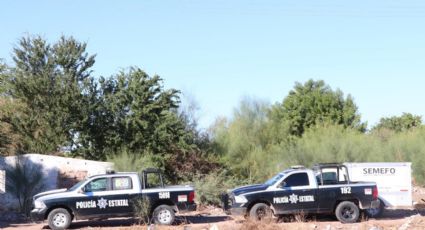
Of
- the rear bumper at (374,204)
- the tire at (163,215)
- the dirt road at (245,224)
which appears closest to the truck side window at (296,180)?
the dirt road at (245,224)

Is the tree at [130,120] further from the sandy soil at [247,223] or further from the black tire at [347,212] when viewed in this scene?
the black tire at [347,212]

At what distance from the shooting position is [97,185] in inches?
750

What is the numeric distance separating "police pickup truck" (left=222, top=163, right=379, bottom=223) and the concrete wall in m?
8.92

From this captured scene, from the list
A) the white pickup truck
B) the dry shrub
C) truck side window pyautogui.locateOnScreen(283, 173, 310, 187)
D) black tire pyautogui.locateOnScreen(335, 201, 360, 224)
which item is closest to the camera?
the dry shrub

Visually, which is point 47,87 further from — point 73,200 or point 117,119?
point 73,200

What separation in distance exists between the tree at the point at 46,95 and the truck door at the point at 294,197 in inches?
626

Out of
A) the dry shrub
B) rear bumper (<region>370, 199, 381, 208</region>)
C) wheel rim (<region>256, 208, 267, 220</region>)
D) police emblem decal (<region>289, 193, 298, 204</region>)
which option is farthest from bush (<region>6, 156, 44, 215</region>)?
rear bumper (<region>370, 199, 381, 208</region>)

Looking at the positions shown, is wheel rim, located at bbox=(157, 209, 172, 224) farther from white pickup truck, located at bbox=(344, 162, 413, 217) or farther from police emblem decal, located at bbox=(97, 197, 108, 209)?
white pickup truck, located at bbox=(344, 162, 413, 217)

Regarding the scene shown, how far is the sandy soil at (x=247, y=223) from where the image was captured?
1756cm

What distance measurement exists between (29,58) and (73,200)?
16802 millimetres

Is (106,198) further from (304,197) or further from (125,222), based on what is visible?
(304,197)

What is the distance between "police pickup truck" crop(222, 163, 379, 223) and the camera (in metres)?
19.4

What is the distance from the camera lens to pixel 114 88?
3381cm

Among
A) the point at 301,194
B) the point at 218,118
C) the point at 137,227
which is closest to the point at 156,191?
the point at 137,227
